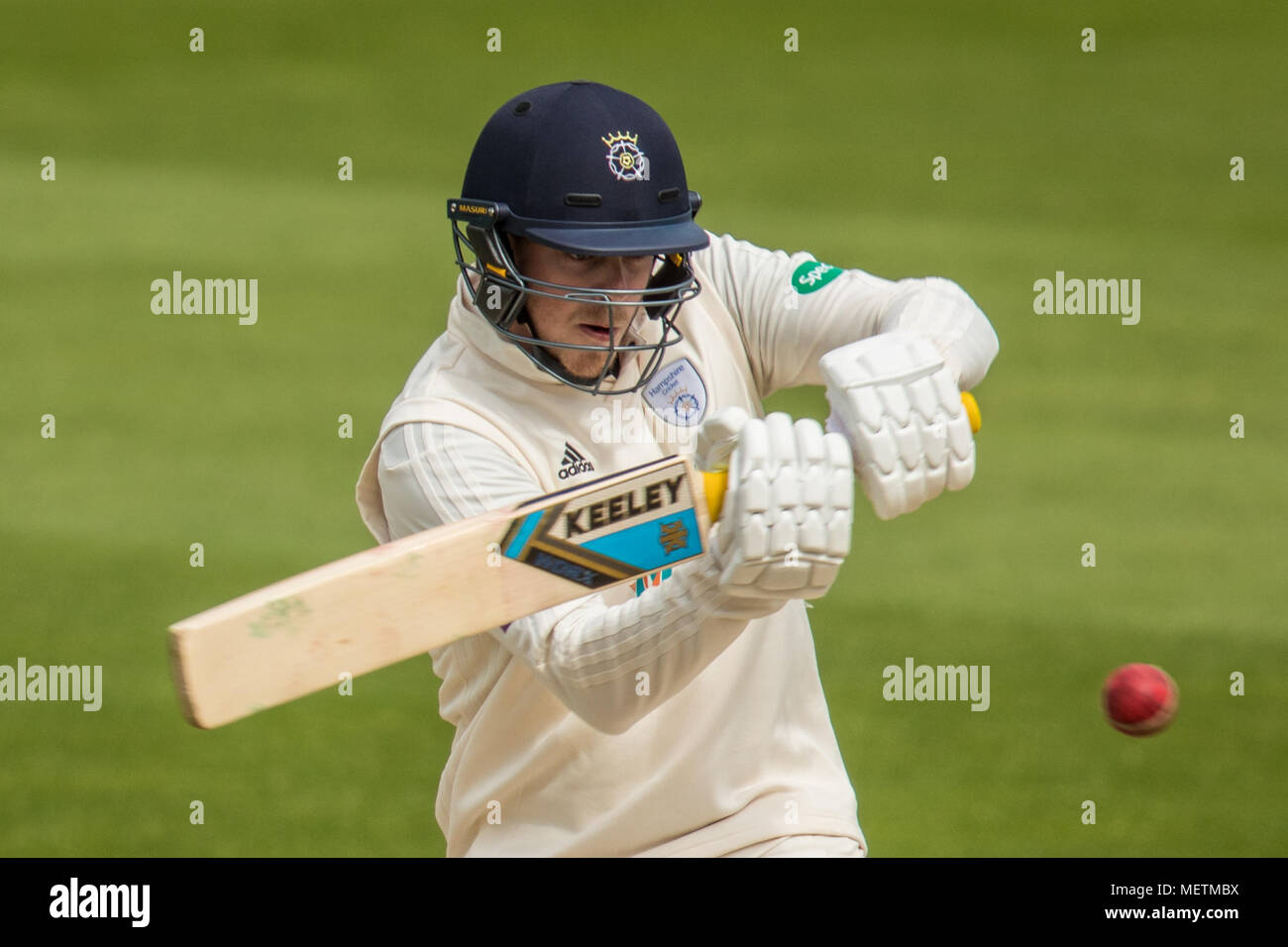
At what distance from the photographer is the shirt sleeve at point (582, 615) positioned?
97.7 inches

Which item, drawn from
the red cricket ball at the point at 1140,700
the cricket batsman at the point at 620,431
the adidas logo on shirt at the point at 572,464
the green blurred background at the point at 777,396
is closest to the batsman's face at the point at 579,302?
the cricket batsman at the point at 620,431

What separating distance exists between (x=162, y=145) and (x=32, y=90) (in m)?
1.12

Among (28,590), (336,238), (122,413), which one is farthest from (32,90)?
(28,590)

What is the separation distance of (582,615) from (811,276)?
830mm

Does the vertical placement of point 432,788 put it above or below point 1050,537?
below

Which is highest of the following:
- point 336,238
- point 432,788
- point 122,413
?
point 336,238

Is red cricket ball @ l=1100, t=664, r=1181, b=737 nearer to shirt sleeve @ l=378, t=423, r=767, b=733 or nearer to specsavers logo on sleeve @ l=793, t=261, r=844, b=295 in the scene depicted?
specsavers logo on sleeve @ l=793, t=261, r=844, b=295

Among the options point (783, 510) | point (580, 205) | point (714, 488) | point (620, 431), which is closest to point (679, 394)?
point (620, 431)

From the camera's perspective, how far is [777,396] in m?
7.67

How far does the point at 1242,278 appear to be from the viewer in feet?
29.0

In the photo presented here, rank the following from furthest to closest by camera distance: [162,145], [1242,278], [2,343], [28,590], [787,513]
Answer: [162,145] → [1242,278] → [2,343] → [28,590] → [787,513]

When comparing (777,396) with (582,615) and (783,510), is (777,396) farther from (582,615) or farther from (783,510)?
(783,510)

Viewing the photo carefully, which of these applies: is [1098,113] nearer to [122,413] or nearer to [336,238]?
[336,238]

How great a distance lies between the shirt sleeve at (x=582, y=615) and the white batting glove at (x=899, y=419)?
9.8 inches
